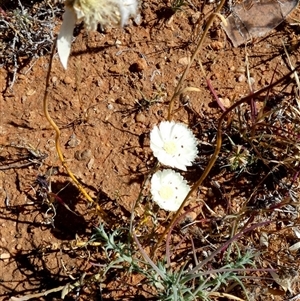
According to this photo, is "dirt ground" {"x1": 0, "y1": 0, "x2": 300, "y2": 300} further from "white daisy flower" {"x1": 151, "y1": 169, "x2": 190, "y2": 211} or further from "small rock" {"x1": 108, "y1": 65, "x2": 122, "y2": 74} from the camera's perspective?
"white daisy flower" {"x1": 151, "y1": 169, "x2": 190, "y2": 211}

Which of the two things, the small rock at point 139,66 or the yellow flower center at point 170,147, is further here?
the small rock at point 139,66

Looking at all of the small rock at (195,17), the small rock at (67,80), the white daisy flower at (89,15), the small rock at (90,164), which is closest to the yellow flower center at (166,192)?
the small rock at (90,164)

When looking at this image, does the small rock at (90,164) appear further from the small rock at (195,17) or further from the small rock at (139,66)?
the small rock at (195,17)

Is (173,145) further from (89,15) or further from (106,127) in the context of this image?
(89,15)

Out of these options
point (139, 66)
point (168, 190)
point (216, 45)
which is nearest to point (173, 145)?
point (168, 190)

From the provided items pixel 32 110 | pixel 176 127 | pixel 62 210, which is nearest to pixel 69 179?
pixel 62 210
